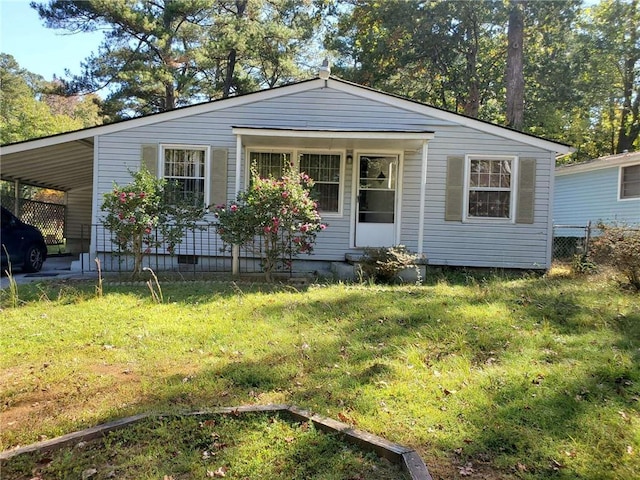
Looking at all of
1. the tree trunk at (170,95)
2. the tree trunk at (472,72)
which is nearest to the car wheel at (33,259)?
the tree trunk at (170,95)

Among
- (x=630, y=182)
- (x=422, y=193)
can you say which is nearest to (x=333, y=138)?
(x=422, y=193)

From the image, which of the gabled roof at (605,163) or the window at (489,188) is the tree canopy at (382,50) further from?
the window at (489,188)

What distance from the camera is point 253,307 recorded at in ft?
17.8

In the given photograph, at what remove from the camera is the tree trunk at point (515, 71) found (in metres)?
15.1

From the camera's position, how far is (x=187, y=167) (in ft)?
29.0

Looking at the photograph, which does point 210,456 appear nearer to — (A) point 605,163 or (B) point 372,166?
(B) point 372,166

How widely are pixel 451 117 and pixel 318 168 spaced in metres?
2.97

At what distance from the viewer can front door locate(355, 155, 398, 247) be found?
29.8ft

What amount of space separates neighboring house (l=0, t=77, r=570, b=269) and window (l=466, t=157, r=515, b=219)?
0.02 metres

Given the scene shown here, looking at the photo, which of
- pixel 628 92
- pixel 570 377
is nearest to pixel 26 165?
pixel 570 377

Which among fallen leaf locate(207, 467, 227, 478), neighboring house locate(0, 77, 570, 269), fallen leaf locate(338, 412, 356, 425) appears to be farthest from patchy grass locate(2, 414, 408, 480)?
neighboring house locate(0, 77, 570, 269)

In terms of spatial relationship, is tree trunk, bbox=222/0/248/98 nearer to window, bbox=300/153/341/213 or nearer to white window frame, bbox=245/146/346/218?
white window frame, bbox=245/146/346/218

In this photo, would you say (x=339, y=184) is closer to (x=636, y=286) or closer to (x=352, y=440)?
(x=636, y=286)

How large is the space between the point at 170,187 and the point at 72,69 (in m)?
14.1
